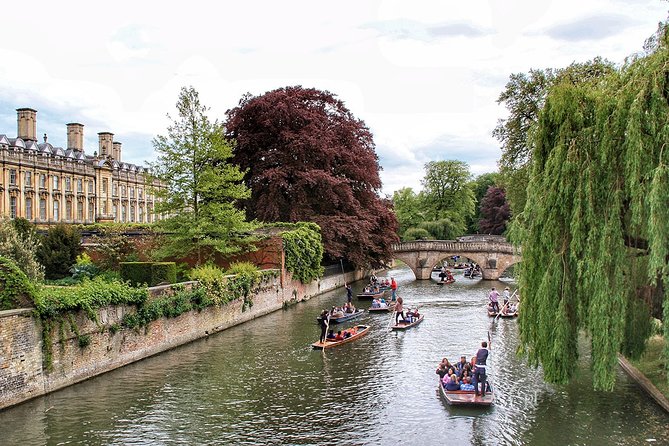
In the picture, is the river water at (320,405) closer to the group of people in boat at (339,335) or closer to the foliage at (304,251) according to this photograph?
the group of people in boat at (339,335)

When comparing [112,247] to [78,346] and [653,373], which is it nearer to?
[78,346]

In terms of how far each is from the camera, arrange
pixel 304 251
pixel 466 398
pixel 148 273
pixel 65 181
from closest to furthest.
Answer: pixel 466 398, pixel 148 273, pixel 304 251, pixel 65 181

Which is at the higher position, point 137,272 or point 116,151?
point 116,151

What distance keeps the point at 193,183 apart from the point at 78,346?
43.2 ft

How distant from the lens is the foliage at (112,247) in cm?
3134

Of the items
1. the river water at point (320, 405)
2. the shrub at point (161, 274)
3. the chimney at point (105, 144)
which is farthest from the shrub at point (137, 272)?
the chimney at point (105, 144)

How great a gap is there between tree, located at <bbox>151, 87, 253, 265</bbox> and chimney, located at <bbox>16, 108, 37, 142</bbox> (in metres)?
35.1

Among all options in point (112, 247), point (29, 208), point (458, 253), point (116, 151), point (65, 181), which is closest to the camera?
point (112, 247)

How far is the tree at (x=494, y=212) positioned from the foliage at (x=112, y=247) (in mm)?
61338

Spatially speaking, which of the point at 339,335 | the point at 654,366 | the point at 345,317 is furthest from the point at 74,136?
the point at 654,366

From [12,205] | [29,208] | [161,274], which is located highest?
[12,205]

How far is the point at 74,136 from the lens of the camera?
6594cm

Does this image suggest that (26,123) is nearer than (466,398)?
No

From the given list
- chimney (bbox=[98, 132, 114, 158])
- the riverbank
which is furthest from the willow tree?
chimney (bbox=[98, 132, 114, 158])
